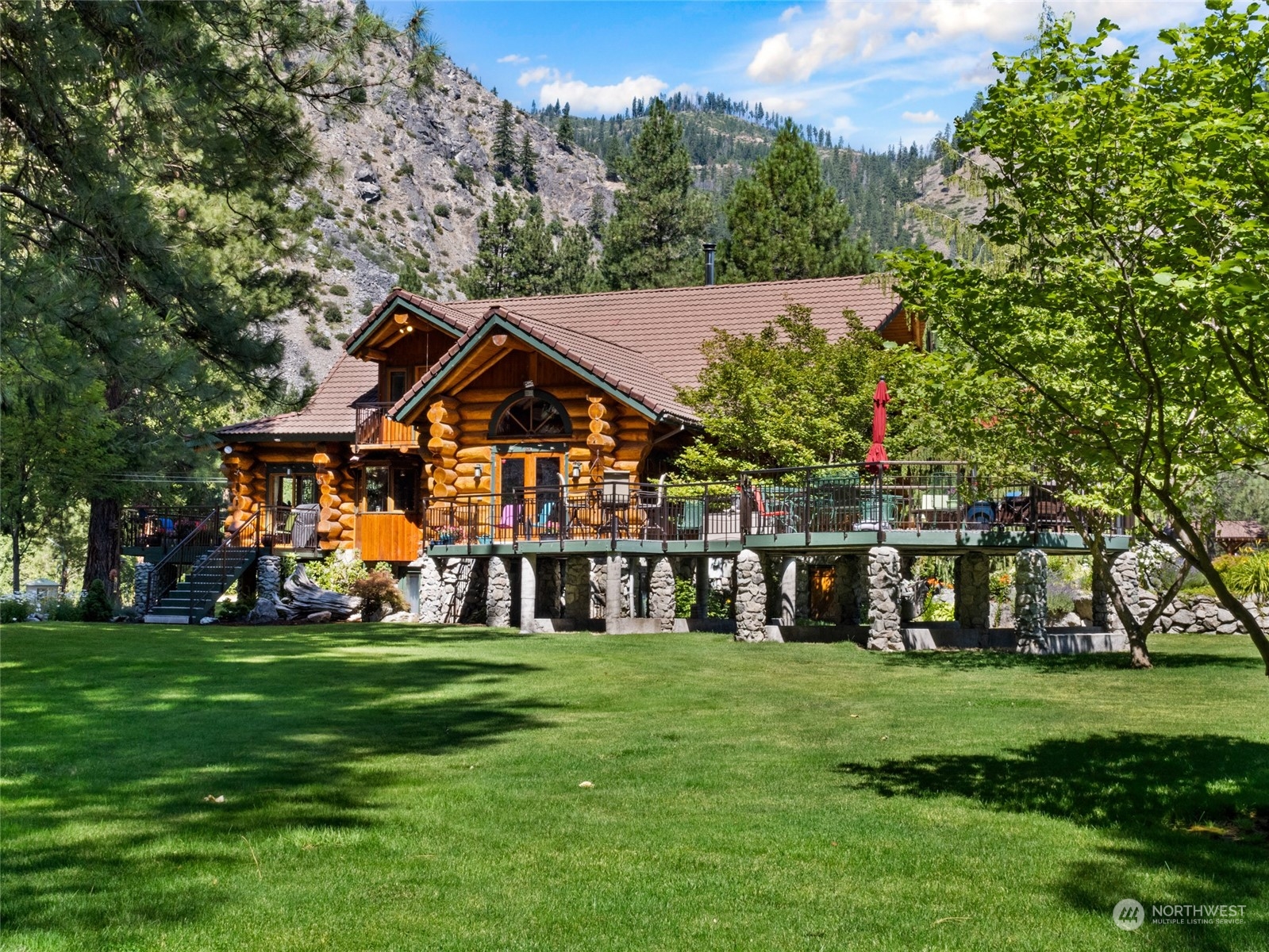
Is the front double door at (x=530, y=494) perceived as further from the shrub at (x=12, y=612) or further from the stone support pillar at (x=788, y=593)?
the shrub at (x=12, y=612)

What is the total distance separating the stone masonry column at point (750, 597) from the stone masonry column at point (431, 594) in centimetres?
715

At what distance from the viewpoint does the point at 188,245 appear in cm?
1950

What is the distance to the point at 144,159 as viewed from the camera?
734 inches

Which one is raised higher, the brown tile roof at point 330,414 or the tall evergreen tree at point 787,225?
the tall evergreen tree at point 787,225

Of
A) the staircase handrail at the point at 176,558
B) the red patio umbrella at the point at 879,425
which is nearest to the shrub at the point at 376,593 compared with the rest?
the staircase handrail at the point at 176,558

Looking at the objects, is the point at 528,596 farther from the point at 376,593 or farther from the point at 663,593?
the point at 376,593

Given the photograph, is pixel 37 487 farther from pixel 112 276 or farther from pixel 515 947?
pixel 515 947

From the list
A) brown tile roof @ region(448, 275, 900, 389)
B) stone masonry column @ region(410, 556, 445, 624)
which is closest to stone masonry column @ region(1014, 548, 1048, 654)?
brown tile roof @ region(448, 275, 900, 389)

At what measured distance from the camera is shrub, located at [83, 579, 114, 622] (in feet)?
102

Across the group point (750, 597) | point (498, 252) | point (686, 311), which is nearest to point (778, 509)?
point (750, 597)

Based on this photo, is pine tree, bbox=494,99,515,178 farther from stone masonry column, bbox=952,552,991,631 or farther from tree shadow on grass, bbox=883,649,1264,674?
tree shadow on grass, bbox=883,649,1264,674

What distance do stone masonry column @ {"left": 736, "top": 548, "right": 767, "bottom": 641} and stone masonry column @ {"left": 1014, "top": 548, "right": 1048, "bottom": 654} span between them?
4364 millimetres

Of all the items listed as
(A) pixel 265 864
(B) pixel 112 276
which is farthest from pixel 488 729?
(B) pixel 112 276

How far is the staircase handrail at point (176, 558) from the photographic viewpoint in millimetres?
31166
